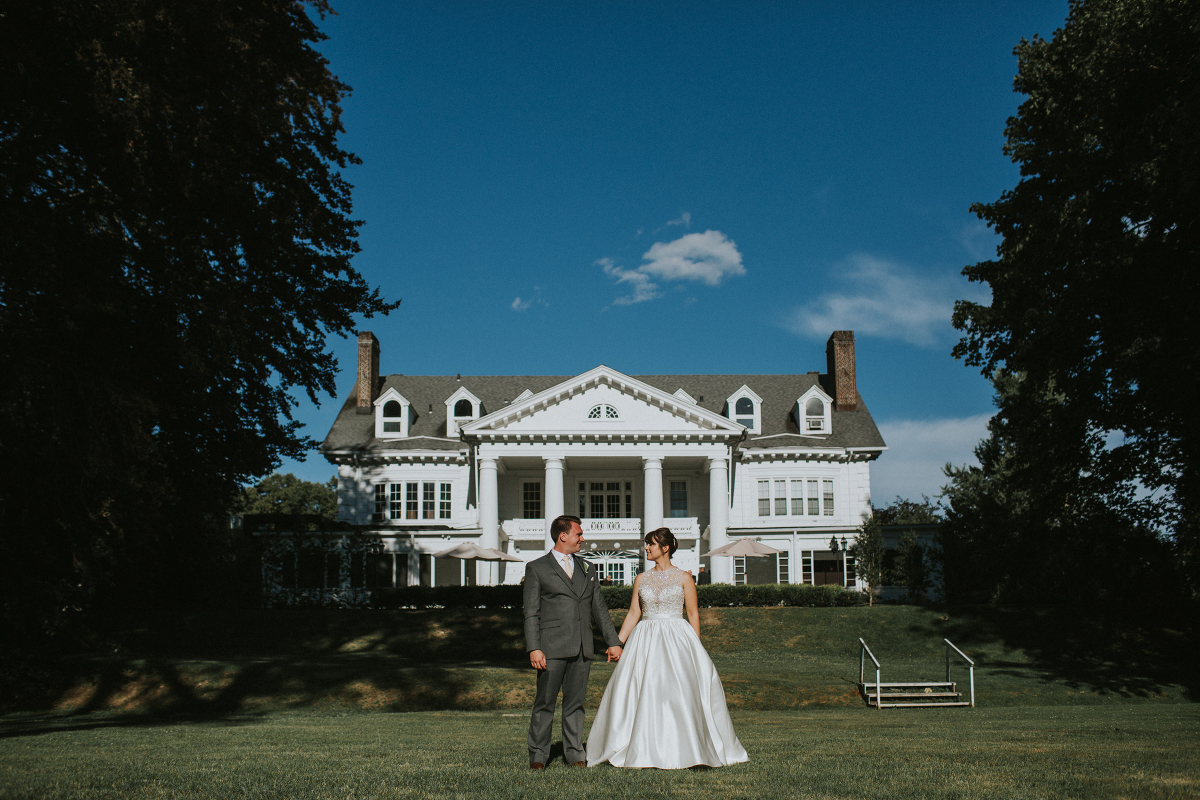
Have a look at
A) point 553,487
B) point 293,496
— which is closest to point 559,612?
point 553,487

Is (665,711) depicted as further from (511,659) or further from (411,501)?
(411,501)

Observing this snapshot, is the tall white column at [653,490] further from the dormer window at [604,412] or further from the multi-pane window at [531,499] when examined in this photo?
the multi-pane window at [531,499]

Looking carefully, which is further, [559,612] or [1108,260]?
[1108,260]

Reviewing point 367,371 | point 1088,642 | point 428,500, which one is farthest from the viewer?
point 367,371

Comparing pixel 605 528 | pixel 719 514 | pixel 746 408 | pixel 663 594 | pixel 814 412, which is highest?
pixel 746 408

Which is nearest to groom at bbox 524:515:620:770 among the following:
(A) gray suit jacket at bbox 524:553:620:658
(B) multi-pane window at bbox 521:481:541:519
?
(A) gray suit jacket at bbox 524:553:620:658

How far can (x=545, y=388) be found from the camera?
47.9m

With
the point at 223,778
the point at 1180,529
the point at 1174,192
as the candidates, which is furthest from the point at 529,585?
the point at 1180,529

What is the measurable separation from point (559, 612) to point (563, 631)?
0.16 m

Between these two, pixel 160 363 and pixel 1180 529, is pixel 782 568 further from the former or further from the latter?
pixel 160 363

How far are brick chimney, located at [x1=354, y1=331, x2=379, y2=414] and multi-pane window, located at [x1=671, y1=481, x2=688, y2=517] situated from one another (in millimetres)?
16151

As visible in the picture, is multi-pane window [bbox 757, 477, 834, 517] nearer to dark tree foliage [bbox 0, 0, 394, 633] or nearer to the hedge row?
the hedge row

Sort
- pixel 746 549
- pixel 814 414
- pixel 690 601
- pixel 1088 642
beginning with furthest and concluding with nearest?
pixel 814 414
pixel 746 549
pixel 1088 642
pixel 690 601

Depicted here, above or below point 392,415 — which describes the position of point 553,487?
below
